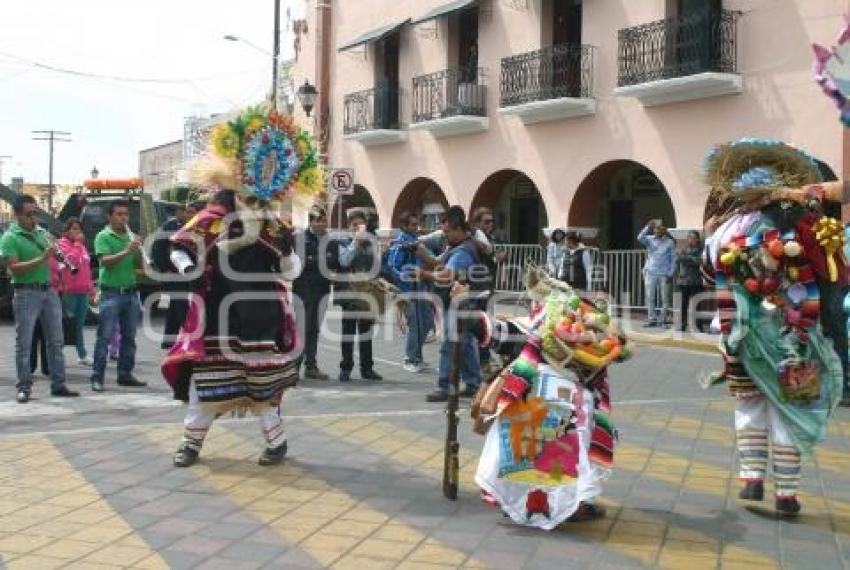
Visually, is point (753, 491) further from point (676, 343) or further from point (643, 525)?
point (676, 343)

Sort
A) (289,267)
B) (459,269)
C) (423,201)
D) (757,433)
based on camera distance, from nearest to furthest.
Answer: (757,433) → (289,267) → (459,269) → (423,201)

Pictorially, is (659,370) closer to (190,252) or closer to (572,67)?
(190,252)

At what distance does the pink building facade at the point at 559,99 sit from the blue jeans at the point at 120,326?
28.9ft

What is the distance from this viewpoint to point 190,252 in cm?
631

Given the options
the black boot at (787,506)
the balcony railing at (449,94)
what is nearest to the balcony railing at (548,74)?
the balcony railing at (449,94)

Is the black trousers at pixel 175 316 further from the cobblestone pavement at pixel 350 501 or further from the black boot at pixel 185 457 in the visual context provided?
Result: the black boot at pixel 185 457

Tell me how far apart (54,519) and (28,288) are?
422 cm

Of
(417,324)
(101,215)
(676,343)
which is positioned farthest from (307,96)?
(417,324)

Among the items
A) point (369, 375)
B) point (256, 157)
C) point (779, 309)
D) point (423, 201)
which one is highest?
point (423, 201)

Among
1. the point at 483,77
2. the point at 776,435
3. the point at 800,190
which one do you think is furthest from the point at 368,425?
the point at 483,77

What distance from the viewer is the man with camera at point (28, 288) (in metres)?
8.81

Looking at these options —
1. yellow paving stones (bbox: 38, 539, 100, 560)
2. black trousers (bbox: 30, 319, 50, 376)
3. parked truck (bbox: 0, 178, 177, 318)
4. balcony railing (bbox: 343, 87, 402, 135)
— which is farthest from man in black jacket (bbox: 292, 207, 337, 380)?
balcony railing (bbox: 343, 87, 402, 135)

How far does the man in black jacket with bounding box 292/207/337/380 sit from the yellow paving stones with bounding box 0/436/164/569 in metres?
4.30

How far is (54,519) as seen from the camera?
514 cm
